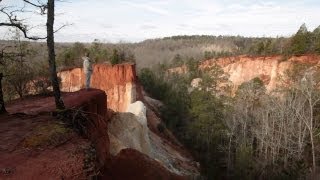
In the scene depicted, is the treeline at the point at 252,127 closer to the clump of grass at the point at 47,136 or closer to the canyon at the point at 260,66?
the canyon at the point at 260,66

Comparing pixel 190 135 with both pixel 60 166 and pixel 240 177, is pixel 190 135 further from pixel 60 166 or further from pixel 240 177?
pixel 60 166

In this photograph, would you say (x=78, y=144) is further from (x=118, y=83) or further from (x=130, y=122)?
(x=118, y=83)

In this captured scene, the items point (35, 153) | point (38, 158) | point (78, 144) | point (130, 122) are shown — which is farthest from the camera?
point (130, 122)

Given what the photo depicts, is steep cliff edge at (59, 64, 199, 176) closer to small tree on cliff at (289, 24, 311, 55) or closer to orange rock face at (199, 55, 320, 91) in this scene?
orange rock face at (199, 55, 320, 91)

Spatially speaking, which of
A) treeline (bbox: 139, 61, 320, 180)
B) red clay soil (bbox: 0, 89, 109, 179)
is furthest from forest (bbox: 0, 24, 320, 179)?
red clay soil (bbox: 0, 89, 109, 179)

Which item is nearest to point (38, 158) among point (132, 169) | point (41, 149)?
point (41, 149)
